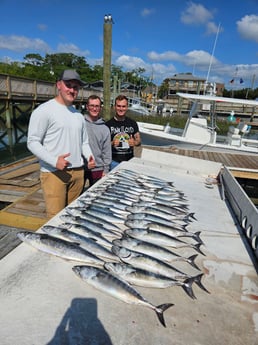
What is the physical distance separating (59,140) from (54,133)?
0.09 m

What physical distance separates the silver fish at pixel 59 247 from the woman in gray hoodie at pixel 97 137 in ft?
7.37

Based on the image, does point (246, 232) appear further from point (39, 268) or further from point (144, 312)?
point (39, 268)

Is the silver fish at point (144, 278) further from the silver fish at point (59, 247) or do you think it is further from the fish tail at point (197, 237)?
the fish tail at point (197, 237)

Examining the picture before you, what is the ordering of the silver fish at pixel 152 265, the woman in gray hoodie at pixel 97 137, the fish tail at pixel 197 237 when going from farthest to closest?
1. the woman in gray hoodie at pixel 97 137
2. the fish tail at pixel 197 237
3. the silver fish at pixel 152 265

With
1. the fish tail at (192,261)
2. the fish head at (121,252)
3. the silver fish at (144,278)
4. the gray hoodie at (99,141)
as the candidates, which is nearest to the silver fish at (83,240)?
the fish head at (121,252)

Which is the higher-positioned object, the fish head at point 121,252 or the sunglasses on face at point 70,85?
the sunglasses on face at point 70,85

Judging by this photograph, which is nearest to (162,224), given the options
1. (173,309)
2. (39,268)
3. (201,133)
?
(173,309)

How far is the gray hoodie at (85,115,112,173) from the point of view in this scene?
12.9 ft

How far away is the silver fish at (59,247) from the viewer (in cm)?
174

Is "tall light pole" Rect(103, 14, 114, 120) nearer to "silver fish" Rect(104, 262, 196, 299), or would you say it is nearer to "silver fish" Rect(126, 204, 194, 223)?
"silver fish" Rect(126, 204, 194, 223)

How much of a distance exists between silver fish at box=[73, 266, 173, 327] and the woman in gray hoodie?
2.57 m

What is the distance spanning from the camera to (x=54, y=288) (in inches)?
58.9

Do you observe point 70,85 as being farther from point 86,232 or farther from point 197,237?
point 197,237

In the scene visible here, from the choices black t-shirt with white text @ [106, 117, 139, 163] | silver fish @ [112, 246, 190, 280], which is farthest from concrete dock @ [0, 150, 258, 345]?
black t-shirt with white text @ [106, 117, 139, 163]
